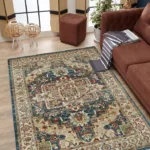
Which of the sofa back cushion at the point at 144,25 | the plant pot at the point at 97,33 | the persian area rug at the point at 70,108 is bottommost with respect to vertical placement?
the persian area rug at the point at 70,108

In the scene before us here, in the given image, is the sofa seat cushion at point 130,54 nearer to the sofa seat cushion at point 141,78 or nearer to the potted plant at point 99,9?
the sofa seat cushion at point 141,78

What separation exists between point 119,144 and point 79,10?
275 cm

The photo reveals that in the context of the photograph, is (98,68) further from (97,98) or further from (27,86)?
(27,86)

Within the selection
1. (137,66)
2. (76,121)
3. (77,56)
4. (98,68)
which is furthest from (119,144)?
(77,56)

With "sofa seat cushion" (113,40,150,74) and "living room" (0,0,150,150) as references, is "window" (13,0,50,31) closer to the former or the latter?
"living room" (0,0,150,150)

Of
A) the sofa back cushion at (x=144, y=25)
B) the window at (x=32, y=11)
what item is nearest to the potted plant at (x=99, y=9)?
the sofa back cushion at (x=144, y=25)

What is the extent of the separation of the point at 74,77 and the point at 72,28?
101 cm

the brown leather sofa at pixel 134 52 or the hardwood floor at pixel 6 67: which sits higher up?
the brown leather sofa at pixel 134 52

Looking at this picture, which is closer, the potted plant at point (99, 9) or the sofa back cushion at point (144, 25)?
the sofa back cushion at point (144, 25)

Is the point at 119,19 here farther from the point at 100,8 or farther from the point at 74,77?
the point at 74,77

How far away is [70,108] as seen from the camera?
9.57ft

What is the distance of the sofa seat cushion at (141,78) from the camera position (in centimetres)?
266

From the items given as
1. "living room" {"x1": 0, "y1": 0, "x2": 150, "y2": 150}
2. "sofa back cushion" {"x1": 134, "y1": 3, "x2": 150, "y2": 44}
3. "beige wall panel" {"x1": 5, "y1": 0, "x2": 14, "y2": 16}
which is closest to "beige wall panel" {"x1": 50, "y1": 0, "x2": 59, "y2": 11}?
"living room" {"x1": 0, "y1": 0, "x2": 150, "y2": 150}

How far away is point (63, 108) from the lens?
2.92 meters
